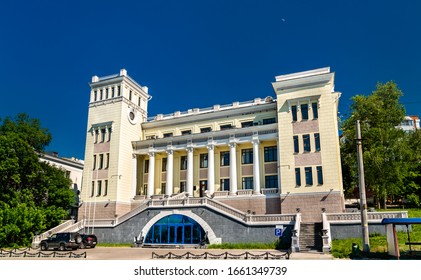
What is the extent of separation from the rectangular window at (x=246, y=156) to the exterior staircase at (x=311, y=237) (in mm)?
13381

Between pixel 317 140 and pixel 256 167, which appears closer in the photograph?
pixel 317 140

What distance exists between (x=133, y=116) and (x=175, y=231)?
63.7ft

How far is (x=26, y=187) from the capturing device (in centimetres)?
4275

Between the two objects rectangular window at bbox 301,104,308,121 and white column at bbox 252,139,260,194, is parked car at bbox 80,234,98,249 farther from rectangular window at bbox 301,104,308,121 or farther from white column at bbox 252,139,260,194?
rectangular window at bbox 301,104,308,121

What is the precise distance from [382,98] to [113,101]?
124ft

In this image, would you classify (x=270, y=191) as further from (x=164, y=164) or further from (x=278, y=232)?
(x=164, y=164)

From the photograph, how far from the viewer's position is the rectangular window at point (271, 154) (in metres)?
41.2

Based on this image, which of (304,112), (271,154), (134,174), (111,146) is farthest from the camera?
(134,174)

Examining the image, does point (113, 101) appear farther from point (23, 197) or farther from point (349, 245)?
point (349, 245)

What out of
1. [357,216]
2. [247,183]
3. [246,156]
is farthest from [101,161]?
[357,216]

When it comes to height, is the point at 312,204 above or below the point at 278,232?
above

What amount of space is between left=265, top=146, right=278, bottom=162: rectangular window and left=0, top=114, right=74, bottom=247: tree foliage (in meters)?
25.9

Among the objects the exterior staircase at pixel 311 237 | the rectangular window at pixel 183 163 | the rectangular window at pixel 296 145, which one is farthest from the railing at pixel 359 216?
the rectangular window at pixel 183 163

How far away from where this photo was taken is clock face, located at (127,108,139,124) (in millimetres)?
47719
